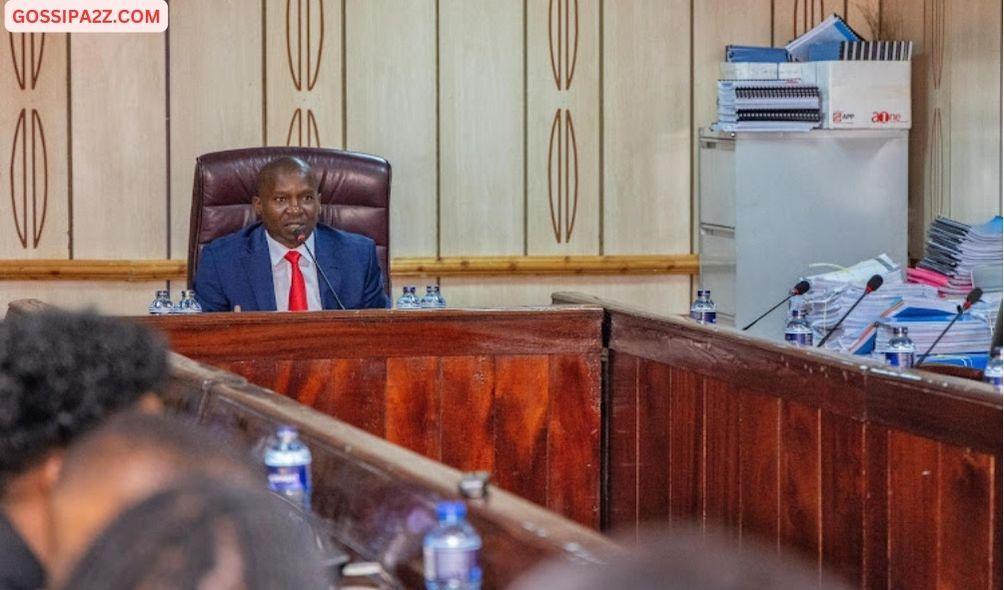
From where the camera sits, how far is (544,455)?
13.5 feet

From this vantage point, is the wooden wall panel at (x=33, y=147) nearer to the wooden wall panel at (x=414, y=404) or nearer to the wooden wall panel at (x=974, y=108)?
the wooden wall panel at (x=414, y=404)

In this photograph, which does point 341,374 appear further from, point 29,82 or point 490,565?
point 29,82

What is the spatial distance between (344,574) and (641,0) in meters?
4.88

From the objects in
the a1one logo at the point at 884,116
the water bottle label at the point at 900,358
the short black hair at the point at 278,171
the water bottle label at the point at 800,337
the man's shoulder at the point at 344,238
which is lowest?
the water bottle label at the point at 900,358

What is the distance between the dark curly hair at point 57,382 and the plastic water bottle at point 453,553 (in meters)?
0.51

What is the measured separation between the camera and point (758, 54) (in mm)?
6418

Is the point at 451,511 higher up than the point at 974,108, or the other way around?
the point at 974,108

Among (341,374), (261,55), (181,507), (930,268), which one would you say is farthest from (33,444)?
(261,55)

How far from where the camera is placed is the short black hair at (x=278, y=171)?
5.17 meters

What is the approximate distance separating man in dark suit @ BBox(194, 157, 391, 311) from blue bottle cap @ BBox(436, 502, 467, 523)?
10.4ft

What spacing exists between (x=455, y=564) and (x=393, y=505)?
0.84ft

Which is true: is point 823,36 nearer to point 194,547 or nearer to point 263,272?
point 263,272

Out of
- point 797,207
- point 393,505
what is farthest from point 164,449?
point 797,207

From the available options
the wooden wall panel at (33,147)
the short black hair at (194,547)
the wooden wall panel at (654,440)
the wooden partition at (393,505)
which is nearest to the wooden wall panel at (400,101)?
the wooden wall panel at (33,147)
